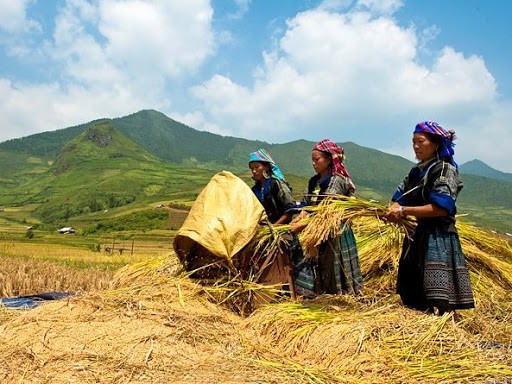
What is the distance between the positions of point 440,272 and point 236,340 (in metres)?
1.36

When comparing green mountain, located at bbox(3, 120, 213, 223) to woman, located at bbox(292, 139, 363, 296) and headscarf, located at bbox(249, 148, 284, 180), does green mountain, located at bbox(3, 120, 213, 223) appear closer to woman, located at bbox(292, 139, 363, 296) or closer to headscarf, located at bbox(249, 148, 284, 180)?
headscarf, located at bbox(249, 148, 284, 180)

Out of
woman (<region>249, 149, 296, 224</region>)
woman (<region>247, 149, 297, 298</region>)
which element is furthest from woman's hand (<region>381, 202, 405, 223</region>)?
woman (<region>249, 149, 296, 224</region>)

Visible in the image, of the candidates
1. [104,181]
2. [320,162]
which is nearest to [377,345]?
[320,162]

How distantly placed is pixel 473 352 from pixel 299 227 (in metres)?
1.56

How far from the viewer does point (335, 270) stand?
12.6 ft

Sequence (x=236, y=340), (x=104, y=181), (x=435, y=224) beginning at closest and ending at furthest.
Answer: (x=236, y=340)
(x=435, y=224)
(x=104, y=181)

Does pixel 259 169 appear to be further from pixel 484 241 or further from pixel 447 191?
pixel 484 241

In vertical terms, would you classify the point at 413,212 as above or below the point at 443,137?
below

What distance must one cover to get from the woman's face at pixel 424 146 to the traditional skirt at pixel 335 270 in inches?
34.9

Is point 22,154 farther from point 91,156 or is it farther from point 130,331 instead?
point 130,331

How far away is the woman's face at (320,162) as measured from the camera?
383cm

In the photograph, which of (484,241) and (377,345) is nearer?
(377,345)

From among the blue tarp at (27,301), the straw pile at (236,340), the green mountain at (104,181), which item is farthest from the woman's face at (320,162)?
the green mountain at (104,181)

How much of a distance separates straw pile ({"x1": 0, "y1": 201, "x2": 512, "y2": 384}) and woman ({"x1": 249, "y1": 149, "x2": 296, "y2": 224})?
53 centimetres
